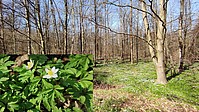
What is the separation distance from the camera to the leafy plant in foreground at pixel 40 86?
1058mm

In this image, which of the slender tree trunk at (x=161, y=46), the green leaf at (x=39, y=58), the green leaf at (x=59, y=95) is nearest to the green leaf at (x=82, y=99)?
the green leaf at (x=59, y=95)

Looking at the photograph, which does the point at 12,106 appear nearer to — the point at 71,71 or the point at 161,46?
the point at 71,71

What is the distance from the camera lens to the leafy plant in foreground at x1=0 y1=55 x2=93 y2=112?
3.47 feet

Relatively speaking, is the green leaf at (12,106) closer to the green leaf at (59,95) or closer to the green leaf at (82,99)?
the green leaf at (59,95)

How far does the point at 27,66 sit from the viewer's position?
1.09m

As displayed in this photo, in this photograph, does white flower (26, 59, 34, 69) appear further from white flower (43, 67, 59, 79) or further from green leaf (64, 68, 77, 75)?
green leaf (64, 68, 77, 75)

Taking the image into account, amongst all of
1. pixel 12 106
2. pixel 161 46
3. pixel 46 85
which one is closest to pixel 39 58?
pixel 46 85

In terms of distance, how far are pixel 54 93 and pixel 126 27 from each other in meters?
22.0

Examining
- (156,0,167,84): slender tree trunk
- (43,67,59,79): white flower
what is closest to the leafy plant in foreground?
(43,67,59,79): white flower

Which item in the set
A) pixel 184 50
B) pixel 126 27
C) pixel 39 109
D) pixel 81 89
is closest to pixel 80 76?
pixel 81 89

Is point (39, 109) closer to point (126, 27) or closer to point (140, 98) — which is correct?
point (140, 98)

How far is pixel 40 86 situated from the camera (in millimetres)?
1079

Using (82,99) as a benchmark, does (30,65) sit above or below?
above

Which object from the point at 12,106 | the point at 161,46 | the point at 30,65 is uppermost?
the point at 161,46
